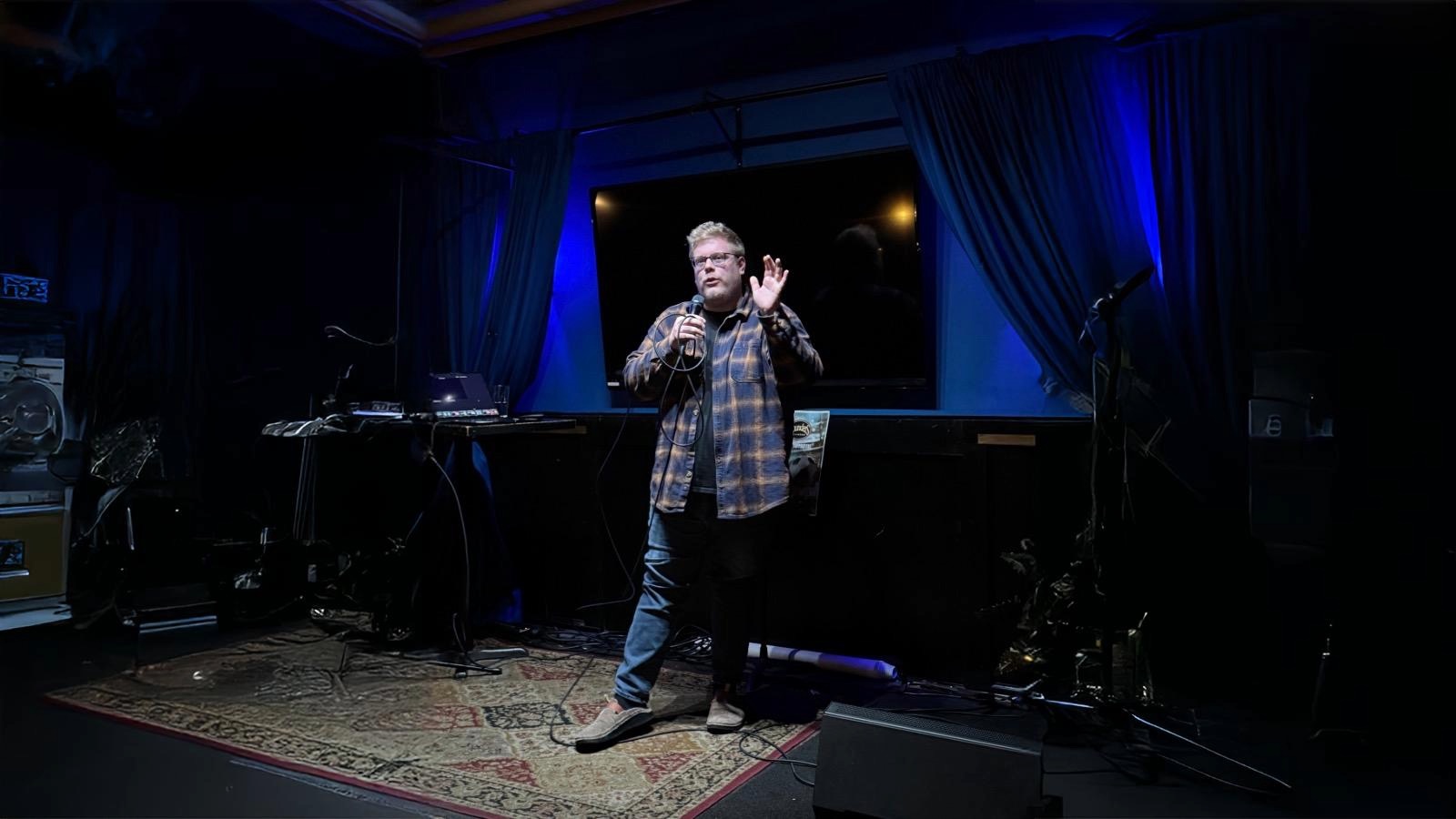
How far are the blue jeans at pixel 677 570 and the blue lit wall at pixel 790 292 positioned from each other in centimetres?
120

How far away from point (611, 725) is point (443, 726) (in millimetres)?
628

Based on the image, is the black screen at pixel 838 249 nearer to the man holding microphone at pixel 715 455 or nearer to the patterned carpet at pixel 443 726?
the man holding microphone at pixel 715 455

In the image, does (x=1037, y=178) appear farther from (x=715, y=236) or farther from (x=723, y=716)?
(x=723, y=716)

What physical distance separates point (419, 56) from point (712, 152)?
1.81m

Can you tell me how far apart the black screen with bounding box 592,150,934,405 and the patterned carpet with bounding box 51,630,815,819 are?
→ 57.9 inches

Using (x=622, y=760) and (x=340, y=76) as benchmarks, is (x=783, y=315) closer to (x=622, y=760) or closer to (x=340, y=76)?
(x=622, y=760)

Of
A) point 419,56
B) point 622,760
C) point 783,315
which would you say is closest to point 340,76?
point 419,56

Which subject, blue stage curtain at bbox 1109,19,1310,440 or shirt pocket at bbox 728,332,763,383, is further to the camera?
blue stage curtain at bbox 1109,19,1310,440

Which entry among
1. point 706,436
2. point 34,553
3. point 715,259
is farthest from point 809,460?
point 34,553

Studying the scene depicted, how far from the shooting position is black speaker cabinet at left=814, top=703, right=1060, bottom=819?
1.90 meters

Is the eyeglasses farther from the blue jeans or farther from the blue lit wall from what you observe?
the blue lit wall

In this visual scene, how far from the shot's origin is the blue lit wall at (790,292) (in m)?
3.53

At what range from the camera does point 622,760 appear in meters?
2.62

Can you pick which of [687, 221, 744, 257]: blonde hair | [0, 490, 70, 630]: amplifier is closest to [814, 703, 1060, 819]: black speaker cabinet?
[687, 221, 744, 257]: blonde hair
